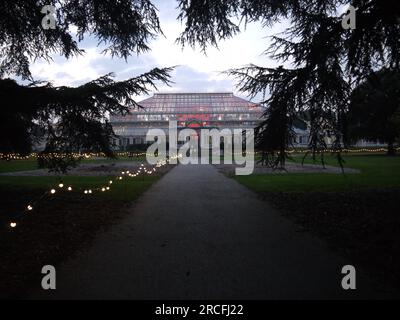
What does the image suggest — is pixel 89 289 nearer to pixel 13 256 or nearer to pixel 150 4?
pixel 13 256

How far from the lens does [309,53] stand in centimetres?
783

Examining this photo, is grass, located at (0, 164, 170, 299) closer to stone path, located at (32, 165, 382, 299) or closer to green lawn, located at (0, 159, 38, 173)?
stone path, located at (32, 165, 382, 299)

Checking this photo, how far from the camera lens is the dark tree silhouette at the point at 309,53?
25.3 ft

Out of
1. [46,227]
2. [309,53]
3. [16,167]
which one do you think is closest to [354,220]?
[309,53]

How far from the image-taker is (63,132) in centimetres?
1033

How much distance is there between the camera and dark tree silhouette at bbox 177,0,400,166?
25.3 ft

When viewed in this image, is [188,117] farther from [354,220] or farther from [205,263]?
[205,263]

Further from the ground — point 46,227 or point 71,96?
point 71,96

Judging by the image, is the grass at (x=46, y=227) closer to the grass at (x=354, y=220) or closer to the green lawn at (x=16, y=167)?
the grass at (x=354, y=220)

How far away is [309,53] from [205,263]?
5.08 m

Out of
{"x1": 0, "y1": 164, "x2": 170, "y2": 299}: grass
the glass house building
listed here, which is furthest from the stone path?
the glass house building

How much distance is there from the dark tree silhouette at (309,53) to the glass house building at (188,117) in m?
73.6
